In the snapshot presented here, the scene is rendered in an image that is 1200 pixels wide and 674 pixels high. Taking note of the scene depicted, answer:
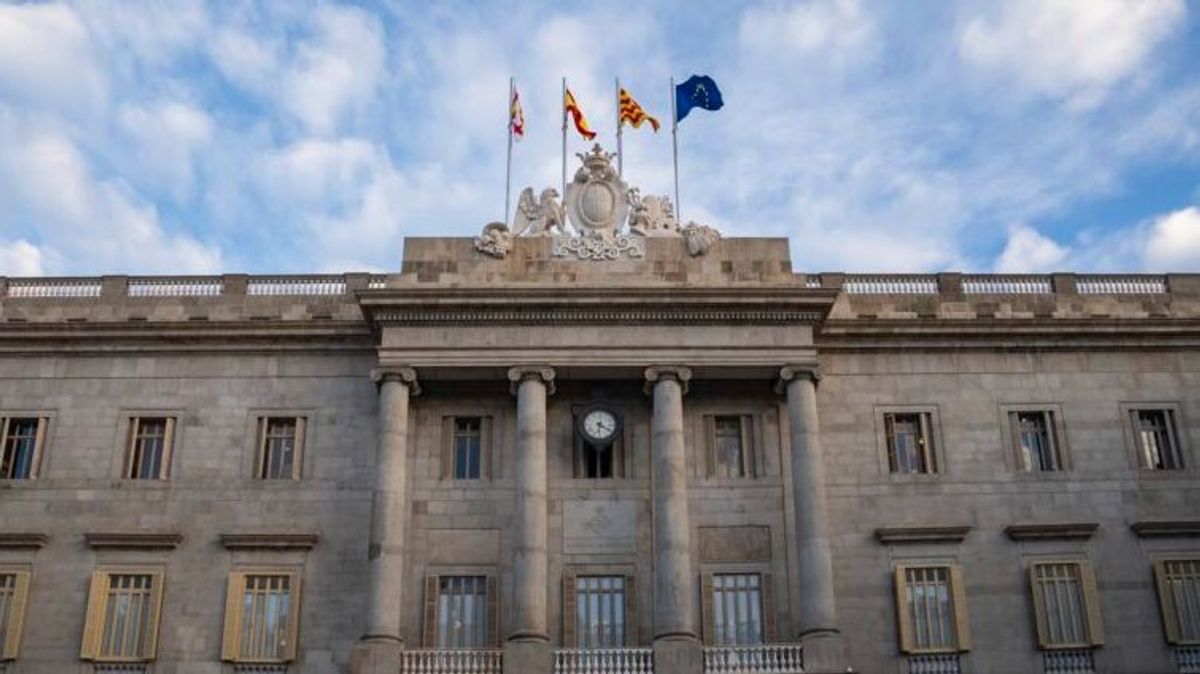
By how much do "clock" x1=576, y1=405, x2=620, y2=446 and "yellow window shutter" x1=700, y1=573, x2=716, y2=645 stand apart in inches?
173

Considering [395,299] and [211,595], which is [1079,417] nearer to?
[395,299]

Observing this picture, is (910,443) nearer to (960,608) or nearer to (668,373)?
(960,608)

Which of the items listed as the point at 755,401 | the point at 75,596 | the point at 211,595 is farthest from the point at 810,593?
the point at 75,596

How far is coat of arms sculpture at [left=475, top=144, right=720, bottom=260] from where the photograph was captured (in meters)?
37.2

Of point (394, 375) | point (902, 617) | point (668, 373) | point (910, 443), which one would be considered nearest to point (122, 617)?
point (394, 375)

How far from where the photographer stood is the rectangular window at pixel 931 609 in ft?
113

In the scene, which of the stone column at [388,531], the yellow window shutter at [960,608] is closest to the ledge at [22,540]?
the stone column at [388,531]

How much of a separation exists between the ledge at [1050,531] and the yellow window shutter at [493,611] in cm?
1341

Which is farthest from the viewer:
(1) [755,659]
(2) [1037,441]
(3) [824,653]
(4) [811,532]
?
(2) [1037,441]

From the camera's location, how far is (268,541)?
35094mm

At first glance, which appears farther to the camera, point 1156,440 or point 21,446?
point 1156,440

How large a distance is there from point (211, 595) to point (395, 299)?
29.2ft

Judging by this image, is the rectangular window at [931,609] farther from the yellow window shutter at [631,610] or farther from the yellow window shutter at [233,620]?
the yellow window shutter at [233,620]

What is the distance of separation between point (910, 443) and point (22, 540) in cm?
2361
